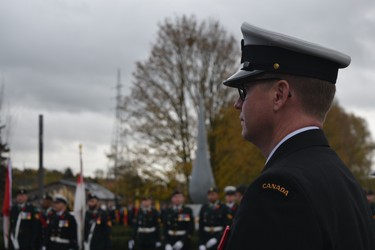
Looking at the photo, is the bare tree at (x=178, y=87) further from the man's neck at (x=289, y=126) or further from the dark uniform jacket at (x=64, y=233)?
the man's neck at (x=289, y=126)

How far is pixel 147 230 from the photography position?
17203mm

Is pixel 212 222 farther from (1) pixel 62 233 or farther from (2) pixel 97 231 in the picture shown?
(1) pixel 62 233

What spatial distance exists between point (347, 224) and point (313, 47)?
0.61 meters

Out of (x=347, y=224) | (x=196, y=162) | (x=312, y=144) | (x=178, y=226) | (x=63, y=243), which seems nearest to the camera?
(x=347, y=224)

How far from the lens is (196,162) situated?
21.5 meters

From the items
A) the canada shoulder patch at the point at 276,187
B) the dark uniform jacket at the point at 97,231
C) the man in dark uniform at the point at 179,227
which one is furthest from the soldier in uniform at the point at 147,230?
the canada shoulder patch at the point at 276,187

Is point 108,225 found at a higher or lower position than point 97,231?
higher

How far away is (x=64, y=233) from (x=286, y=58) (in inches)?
496

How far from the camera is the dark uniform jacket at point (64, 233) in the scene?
1393 cm

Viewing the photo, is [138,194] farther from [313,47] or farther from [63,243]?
[313,47]

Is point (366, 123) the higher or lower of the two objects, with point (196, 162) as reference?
higher

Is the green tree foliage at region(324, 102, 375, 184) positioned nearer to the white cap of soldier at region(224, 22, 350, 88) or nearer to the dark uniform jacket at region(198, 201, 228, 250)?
the dark uniform jacket at region(198, 201, 228, 250)

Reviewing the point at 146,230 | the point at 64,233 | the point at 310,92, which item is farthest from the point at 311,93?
the point at 146,230

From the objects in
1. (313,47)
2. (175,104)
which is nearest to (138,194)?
(175,104)
